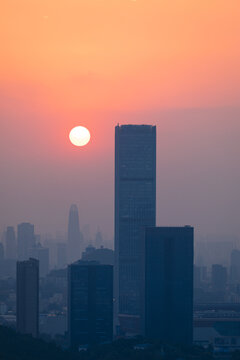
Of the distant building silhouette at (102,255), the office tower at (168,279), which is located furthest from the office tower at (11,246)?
the office tower at (168,279)

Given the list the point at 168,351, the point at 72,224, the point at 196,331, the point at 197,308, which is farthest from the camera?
the point at 72,224

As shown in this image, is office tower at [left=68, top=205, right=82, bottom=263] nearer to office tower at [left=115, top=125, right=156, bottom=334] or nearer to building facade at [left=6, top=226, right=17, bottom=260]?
building facade at [left=6, top=226, right=17, bottom=260]

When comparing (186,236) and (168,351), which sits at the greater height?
(186,236)

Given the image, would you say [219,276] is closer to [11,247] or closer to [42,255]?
[42,255]

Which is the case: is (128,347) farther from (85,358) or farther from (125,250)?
(125,250)

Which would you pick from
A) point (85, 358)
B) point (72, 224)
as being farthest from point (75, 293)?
point (72, 224)

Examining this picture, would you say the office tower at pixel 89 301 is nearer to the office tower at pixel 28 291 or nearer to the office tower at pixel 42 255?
the office tower at pixel 28 291

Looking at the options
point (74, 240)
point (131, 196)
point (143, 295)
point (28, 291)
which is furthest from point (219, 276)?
point (143, 295)
